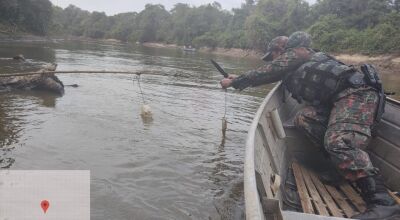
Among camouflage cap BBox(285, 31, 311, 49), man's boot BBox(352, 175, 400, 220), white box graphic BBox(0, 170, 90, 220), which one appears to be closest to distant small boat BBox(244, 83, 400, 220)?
man's boot BBox(352, 175, 400, 220)

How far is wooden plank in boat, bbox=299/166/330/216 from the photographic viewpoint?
3624 millimetres

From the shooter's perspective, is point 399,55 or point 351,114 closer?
point 351,114

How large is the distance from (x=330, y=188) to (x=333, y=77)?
4.46 feet

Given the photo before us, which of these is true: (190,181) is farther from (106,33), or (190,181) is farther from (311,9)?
(106,33)

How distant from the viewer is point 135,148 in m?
6.66

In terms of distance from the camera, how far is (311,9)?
57.2 meters

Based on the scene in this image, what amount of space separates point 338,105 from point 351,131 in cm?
41

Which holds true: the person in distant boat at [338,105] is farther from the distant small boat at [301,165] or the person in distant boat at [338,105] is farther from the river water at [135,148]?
the river water at [135,148]

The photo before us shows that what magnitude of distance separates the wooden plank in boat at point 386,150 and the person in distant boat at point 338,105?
57 cm

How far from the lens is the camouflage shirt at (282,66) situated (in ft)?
16.1

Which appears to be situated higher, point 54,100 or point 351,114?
point 351,114

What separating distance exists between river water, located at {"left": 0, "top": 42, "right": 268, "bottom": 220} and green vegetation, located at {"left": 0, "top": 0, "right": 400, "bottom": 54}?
34.7 meters

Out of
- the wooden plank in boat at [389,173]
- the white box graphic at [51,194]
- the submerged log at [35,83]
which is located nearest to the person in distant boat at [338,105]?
the wooden plank in boat at [389,173]

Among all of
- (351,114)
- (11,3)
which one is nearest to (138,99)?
(351,114)
